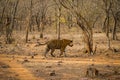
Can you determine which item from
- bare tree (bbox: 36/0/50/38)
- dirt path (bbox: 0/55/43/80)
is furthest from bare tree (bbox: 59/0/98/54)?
bare tree (bbox: 36/0/50/38)

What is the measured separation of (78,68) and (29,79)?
343cm

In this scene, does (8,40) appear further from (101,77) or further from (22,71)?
(101,77)

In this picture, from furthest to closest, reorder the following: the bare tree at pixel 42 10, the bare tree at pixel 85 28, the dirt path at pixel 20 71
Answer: the bare tree at pixel 42 10 < the bare tree at pixel 85 28 < the dirt path at pixel 20 71

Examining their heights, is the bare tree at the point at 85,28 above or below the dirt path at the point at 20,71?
above

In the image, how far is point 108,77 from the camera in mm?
13219

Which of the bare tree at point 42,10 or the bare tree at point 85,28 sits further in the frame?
the bare tree at point 42,10

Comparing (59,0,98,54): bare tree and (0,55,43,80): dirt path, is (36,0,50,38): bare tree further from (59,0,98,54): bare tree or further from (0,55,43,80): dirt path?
(0,55,43,80): dirt path

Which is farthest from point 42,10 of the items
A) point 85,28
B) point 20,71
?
point 20,71

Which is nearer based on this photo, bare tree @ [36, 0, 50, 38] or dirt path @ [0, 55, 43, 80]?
dirt path @ [0, 55, 43, 80]

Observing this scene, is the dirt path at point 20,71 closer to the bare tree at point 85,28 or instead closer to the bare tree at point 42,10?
the bare tree at point 85,28

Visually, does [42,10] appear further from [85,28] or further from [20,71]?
[20,71]

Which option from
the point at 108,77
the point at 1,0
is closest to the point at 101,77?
the point at 108,77

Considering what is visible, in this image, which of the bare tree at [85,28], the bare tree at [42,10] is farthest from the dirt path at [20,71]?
the bare tree at [42,10]

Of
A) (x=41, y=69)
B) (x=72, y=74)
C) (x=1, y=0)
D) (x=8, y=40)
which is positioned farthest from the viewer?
(x=1, y=0)
